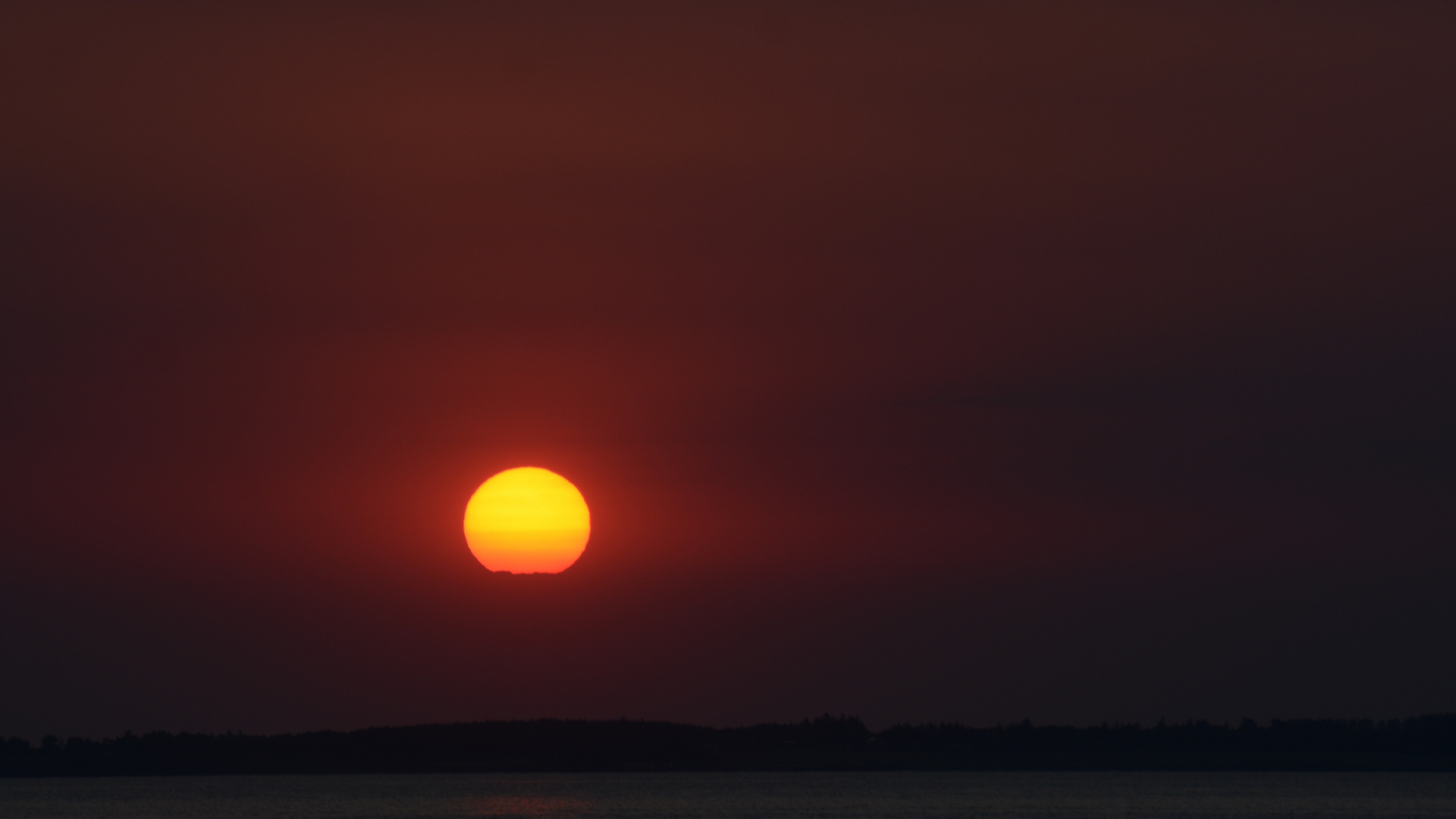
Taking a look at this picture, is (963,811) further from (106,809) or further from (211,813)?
(106,809)

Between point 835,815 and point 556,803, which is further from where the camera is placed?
Answer: point 556,803

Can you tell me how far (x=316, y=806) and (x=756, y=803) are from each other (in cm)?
4971

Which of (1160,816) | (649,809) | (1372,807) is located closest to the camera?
(1160,816)

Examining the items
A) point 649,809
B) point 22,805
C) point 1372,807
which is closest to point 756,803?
point 649,809

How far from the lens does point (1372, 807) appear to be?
7456 inches

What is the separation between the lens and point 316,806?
19125 cm

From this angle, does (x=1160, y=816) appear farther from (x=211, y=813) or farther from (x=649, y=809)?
(x=211, y=813)

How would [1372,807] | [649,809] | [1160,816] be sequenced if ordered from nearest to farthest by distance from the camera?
1. [1160,816]
2. [649,809]
3. [1372,807]

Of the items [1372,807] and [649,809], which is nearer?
[649,809]

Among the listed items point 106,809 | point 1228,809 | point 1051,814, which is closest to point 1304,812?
point 1228,809

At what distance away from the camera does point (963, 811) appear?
576ft

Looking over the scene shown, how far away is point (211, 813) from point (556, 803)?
41.9m

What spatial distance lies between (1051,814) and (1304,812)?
26041mm

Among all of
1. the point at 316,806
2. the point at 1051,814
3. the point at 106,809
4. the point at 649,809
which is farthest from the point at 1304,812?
the point at 106,809
